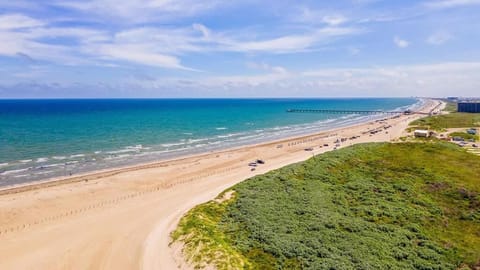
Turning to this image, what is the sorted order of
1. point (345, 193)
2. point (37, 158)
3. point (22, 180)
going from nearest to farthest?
point (345, 193) < point (22, 180) < point (37, 158)

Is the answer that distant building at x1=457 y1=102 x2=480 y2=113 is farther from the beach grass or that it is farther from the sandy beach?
the sandy beach

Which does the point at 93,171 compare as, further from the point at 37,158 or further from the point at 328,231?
the point at 328,231

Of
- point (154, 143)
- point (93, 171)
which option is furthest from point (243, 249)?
point (154, 143)

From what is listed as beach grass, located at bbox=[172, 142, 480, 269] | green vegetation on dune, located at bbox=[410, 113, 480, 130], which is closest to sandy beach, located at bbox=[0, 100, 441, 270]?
beach grass, located at bbox=[172, 142, 480, 269]

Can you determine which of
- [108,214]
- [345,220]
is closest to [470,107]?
[345,220]

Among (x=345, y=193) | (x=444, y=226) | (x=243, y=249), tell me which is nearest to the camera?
(x=243, y=249)

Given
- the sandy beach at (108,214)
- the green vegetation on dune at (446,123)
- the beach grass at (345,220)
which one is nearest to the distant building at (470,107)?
the green vegetation on dune at (446,123)

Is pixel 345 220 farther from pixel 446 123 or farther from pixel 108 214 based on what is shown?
pixel 446 123
